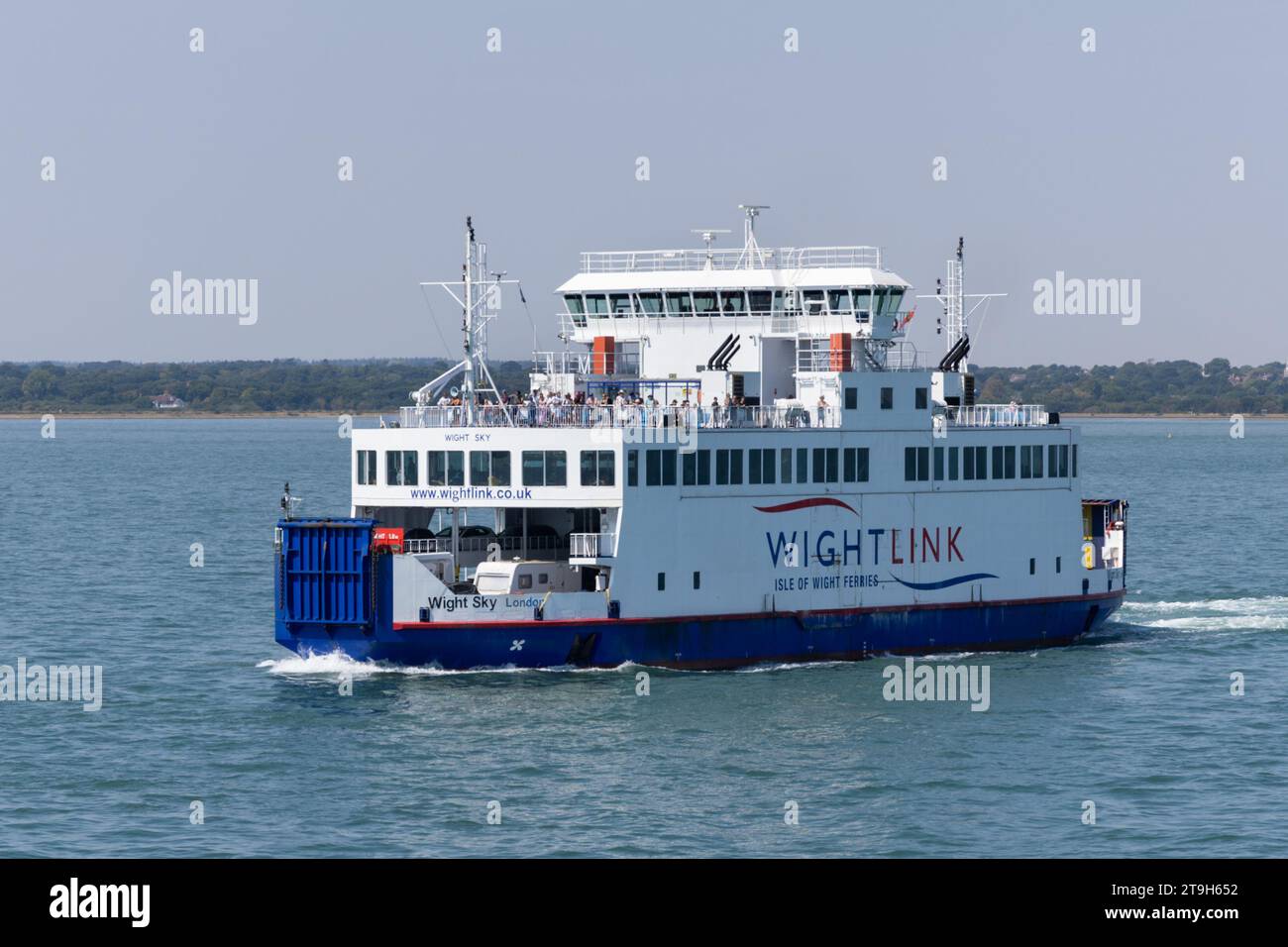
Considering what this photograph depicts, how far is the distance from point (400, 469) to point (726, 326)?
32.3 ft

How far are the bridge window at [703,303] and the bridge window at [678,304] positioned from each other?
0.16 metres

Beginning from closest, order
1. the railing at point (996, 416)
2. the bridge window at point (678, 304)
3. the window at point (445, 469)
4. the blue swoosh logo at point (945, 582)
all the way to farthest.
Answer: the window at point (445, 469)
the blue swoosh logo at point (945, 582)
the railing at point (996, 416)
the bridge window at point (678, 304)

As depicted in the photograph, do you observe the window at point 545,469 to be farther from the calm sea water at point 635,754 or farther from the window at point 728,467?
the calm sea water at point 635,754

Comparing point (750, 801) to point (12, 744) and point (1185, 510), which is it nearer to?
point (12, 744)

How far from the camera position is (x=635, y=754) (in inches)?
1436

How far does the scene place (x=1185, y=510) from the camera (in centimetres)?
10731

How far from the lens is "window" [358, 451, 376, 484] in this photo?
147ft


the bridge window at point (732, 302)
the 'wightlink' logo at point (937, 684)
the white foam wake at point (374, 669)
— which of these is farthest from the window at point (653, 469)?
the bridge window at point (732, 302)

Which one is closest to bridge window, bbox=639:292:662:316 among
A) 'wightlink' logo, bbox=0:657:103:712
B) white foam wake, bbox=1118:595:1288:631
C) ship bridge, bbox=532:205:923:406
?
ship bridge, bbox=532:205:923:406

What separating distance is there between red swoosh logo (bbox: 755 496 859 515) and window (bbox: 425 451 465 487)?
6632 millimetres

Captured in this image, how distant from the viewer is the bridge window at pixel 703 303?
164 ft

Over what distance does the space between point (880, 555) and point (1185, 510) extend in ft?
213
